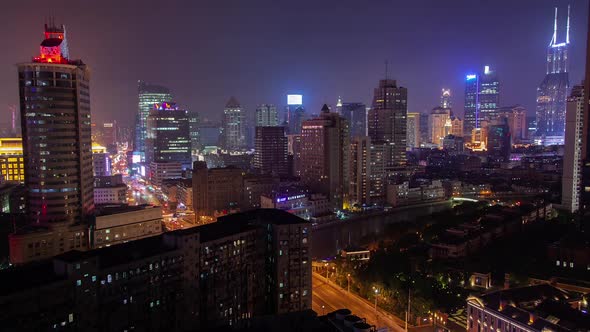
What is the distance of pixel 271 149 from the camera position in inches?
2276

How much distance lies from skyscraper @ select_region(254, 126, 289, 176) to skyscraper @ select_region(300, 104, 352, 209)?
45.7ft

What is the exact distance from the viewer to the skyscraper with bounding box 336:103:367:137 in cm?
9000

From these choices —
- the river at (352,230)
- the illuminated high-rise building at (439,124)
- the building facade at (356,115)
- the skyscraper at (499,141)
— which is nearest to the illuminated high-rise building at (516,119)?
the illuminated high-rise building at (439,124)

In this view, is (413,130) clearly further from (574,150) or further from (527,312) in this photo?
(527,312)

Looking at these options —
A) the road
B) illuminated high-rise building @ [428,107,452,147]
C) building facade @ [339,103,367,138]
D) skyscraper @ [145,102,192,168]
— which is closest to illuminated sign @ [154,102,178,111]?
skyscraper @ [145,102,192,168]

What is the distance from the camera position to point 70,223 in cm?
2464

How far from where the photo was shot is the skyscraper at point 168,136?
2375 inches

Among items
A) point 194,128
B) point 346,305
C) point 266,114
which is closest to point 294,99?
point 266,114

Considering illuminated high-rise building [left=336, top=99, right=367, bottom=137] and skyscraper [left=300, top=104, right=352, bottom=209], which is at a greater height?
illuminated high-rise building [left=336, top=99, right=367, bottom=137]

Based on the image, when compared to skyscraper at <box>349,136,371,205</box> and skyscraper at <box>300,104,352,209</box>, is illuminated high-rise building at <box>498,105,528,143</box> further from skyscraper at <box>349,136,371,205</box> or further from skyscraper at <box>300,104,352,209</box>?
skyscraper at <box>300,104,352,209</box>

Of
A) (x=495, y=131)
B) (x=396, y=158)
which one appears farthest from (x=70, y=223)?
(x=495, y=131)

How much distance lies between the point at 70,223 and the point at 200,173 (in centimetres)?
1463

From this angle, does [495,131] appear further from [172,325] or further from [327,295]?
[172,325]

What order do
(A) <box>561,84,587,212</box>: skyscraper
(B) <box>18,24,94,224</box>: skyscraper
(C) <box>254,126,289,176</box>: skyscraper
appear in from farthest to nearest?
1. (C) <box>254,126,289,176</box>: skyscraper
2. (A) <box>561,84,587,212</box>: skyscraper
3. (B) <box>18,24,94,224</box>: skyscraper
